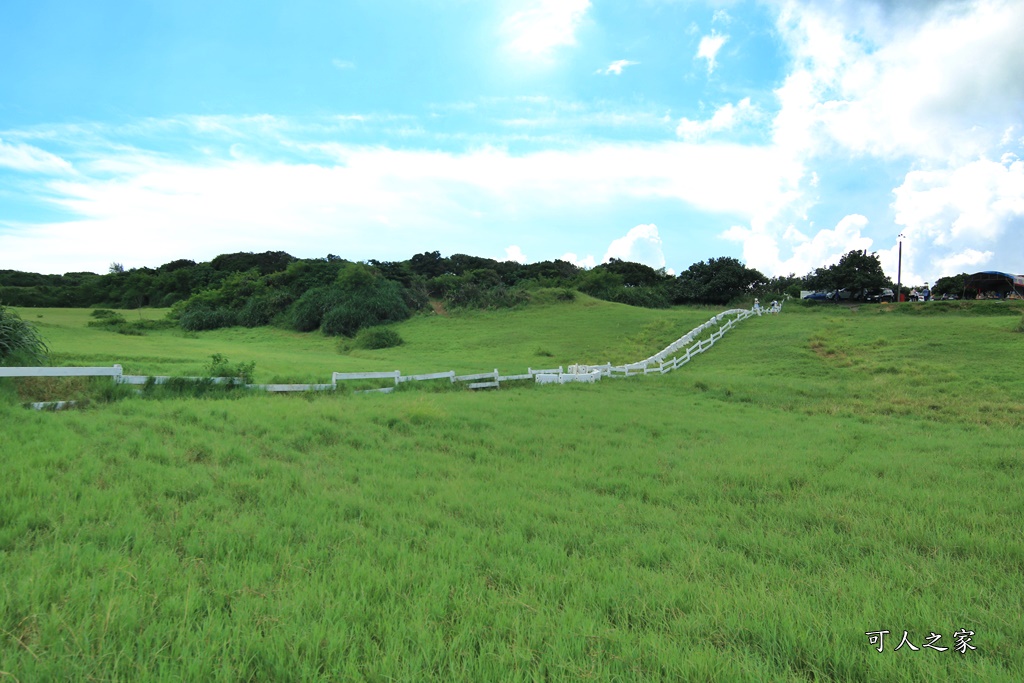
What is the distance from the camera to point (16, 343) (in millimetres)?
11195

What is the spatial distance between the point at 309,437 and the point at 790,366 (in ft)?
73.7

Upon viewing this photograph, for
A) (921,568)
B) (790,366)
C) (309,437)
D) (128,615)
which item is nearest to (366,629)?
(128,615)

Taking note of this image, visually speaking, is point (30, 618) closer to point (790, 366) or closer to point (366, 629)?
point (366, 629)

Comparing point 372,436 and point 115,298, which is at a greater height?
point 115,298

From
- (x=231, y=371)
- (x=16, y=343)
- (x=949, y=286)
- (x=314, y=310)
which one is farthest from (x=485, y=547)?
(x=949, y=286)

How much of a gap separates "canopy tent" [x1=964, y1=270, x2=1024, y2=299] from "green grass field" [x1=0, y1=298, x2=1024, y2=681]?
48.9 m

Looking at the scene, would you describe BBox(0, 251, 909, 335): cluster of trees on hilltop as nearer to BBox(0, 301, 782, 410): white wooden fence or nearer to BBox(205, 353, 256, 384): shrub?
BBox(0, 301, 782, 410): white wooden fence

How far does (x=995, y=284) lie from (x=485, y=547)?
63850mm

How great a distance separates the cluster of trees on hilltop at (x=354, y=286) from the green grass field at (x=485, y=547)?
3954 centimetres

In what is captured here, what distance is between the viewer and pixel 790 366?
79.5ft

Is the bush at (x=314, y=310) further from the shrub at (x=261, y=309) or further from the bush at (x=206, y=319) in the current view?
the bush at (x=206, y=319)

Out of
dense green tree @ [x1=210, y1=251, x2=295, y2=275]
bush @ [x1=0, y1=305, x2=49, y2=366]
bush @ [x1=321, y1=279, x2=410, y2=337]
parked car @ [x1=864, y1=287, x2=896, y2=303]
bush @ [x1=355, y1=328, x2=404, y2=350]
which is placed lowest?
bush @ [x1=355, y1=328, x2=404, y2=350]

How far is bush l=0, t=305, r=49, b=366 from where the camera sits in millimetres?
10898

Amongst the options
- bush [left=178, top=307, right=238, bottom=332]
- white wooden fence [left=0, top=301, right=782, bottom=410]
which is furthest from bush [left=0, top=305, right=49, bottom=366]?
bush [left=178, top=307, right=238, bottom=332]
